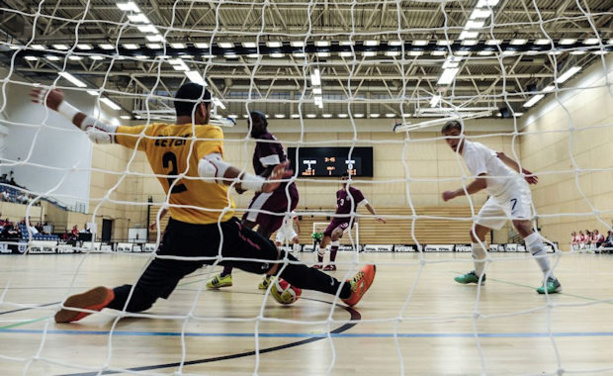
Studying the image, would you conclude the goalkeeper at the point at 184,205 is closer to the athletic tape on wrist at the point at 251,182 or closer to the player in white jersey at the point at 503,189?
the athletic tape on wrist at the point at 251,182

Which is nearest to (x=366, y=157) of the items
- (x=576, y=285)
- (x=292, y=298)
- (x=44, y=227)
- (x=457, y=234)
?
(x=457, y=234)

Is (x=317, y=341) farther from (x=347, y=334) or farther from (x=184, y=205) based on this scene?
(x=184, y=205)

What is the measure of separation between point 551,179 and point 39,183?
78.7 ft

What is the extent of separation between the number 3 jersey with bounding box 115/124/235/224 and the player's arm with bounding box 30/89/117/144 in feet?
0.28

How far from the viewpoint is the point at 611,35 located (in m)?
15.9

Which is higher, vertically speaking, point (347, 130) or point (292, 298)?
point (347, 130)

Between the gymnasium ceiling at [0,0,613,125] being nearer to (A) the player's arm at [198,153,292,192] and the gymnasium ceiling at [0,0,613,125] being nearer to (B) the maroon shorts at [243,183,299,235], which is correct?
(B) the maroon shorts at [243,183,299,235]

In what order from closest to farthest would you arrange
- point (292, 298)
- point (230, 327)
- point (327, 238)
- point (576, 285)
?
point (230, 327)
point (292, 298)
point (576, 285)
point (327, 238)

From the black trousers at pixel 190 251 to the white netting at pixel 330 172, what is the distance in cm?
20

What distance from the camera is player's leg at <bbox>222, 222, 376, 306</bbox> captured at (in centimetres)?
269

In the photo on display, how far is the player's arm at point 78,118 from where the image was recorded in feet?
9.00

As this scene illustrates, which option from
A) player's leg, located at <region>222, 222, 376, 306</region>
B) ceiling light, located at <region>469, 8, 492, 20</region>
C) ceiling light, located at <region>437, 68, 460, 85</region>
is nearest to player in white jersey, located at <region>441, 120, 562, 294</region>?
player's leg, located at <region>222, 222, 376, 306</region>

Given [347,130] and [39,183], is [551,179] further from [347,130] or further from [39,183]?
[39,183]

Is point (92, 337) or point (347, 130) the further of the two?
point (347, 130)
